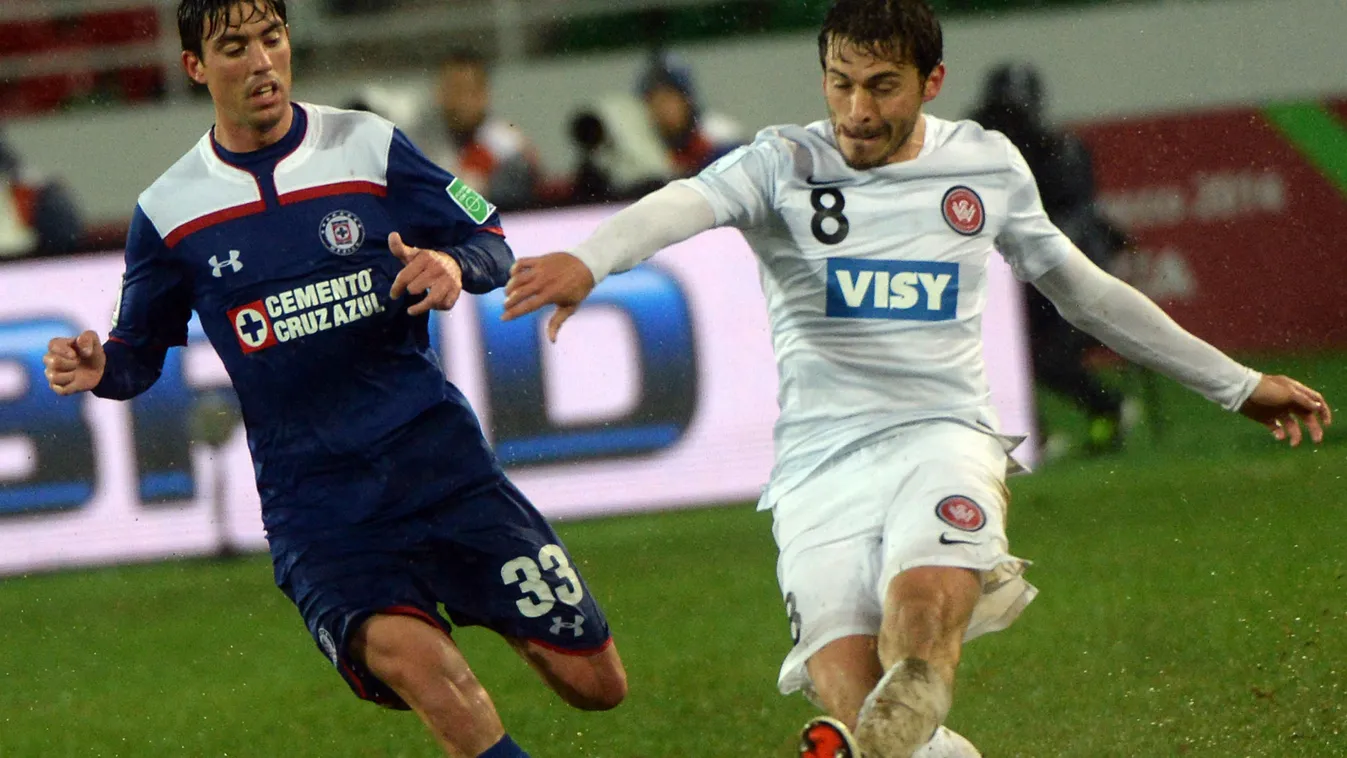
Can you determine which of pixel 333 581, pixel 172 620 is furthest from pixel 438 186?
pixel 172 620

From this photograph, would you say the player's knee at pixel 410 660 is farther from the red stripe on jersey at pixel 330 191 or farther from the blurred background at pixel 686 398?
the blurred background at pixel 686 398

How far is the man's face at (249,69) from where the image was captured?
425 centimetres

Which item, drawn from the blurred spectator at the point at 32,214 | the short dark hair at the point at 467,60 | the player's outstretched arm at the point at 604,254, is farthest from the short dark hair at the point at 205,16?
the short dark hair at the point at 467,60

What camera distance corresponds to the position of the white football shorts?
12.7 ft

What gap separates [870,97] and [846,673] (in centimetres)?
126

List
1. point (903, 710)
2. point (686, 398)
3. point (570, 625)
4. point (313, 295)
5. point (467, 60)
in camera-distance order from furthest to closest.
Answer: point (467, 60) → point (686, 398) → point (570, 625) → point (313, 295) → point (903, 710)

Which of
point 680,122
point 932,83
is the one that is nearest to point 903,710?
point 932,83

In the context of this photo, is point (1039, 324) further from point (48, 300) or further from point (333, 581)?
point (333, 581)

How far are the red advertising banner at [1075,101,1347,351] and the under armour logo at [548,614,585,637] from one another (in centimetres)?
763

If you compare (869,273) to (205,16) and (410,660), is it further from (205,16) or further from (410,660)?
(205,16)

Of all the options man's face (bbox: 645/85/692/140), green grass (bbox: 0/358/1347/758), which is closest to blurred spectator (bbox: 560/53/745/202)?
man's face (bbox: 645/85/692/140)

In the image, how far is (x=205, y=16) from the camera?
4.29 metres

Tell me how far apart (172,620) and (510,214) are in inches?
99.9

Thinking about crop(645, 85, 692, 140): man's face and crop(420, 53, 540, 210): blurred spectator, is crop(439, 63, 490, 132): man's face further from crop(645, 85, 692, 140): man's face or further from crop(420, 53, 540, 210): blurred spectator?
crop(645, 85, 692, 140): man's face
